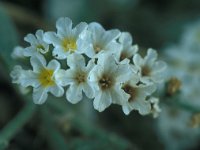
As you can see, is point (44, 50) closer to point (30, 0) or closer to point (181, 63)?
point (181, 63)

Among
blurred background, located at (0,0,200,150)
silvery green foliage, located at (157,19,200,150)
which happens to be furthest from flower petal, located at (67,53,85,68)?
silvery green foliage, located at (157,19,200,150)

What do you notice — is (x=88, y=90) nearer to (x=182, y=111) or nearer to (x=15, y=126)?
(x=15, y=126)

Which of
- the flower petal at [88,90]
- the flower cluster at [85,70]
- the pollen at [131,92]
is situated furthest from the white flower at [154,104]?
the flower petal at [88,90]

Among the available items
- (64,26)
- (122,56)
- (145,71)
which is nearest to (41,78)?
(64,26)

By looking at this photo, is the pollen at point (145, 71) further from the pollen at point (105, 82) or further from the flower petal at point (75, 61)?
the flower petal at point (75, 61)

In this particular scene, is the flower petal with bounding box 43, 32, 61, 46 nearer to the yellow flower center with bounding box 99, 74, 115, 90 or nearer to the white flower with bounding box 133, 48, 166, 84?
the yellow flower center with bounding box 99, 74, 115, 90

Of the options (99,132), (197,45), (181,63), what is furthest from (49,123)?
(197,45)
